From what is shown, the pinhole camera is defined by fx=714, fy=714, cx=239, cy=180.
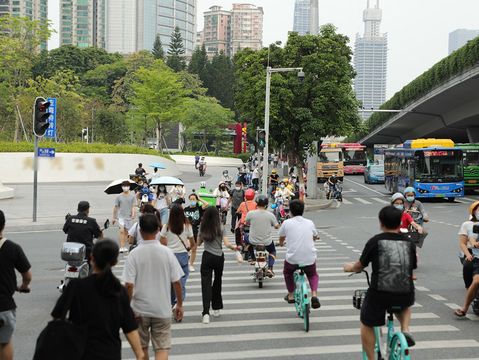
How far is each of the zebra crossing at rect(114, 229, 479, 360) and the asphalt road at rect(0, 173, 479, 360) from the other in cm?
1

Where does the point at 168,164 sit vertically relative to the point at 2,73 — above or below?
below

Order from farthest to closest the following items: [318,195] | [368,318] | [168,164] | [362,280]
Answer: [168,164]
[318,195]
[362,280]
[368,318]

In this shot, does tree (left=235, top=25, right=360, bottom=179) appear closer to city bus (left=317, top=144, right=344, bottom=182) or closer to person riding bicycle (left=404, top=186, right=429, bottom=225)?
city bus (left=317, top=144, right=344, bottom=182)

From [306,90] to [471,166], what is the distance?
562 inches

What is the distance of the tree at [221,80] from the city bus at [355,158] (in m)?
54.8

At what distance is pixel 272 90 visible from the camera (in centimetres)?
3572

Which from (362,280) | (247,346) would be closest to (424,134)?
(362,280)

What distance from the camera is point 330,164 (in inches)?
2218

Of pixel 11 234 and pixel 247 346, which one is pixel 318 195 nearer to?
pixel 11 234

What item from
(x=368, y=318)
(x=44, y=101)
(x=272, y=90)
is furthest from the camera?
(x=272, y=90)

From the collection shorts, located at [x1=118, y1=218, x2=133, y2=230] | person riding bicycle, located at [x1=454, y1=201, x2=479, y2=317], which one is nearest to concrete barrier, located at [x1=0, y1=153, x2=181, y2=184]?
shorts, located at [x1=118, y1=218, x2=133, y2=230]

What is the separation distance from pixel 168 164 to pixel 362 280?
42767mm

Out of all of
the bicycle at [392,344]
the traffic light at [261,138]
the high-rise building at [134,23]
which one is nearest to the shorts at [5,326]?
the bicycle at [392,344]

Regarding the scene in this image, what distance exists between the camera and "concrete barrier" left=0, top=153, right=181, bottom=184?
139ft
